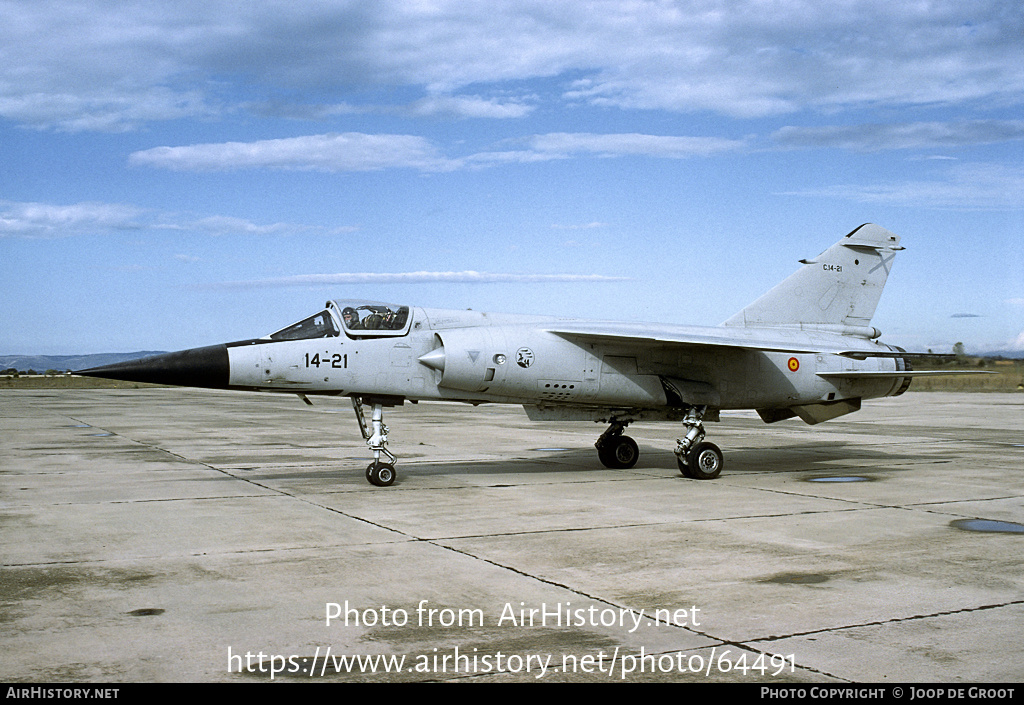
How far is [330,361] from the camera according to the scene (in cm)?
1180

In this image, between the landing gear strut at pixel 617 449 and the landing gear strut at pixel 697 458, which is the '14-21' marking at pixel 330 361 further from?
the landing gear strut at pixel 697 458

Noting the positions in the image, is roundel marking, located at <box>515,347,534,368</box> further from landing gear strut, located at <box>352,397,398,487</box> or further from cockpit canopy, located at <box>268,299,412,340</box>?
landing gear strut, located at <box>352,397,398,487</box>

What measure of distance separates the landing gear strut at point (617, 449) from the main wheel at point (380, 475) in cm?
394

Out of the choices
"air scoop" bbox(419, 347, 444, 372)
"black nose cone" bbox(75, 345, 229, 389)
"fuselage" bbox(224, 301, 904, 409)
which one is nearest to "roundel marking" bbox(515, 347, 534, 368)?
"fuselage" bbox(224, 301, 904, 409)

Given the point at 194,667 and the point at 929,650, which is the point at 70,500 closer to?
the point at 194,667

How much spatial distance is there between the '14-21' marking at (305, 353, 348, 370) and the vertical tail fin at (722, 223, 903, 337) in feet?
21.9

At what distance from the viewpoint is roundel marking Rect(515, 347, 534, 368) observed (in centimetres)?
1235

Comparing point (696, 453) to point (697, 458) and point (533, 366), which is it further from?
point (533, 366)

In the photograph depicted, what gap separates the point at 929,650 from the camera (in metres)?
5.16

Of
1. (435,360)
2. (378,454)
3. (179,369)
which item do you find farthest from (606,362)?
(179,369)

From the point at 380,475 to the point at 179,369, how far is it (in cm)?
295

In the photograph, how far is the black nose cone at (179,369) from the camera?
11.0 m

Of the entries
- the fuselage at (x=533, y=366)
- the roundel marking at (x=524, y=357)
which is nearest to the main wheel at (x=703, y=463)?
→ the fuselage at (x=533, y=366)

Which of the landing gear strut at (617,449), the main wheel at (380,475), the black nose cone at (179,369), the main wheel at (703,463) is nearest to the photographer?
the black nose cone at (179,369)
